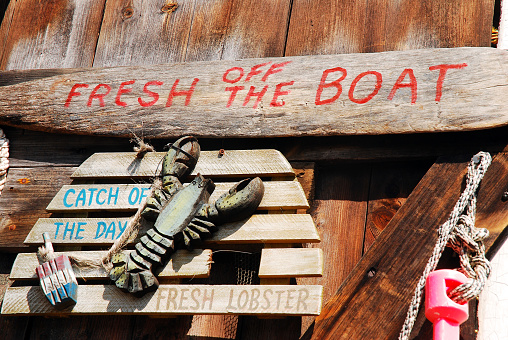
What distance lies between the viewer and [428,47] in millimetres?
1980

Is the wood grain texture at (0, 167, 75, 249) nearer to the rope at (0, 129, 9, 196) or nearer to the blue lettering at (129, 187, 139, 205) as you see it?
the rope at (0, 129, 9, 196)

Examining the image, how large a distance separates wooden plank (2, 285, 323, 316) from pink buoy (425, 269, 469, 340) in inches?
11.6

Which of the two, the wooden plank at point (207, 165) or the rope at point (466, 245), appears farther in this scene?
the wooden plank at point (207, 165)

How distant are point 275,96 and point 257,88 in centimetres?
8

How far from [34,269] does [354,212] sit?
1056 millimetres

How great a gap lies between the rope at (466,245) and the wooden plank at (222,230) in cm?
33

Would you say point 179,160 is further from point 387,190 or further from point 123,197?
point 387,190

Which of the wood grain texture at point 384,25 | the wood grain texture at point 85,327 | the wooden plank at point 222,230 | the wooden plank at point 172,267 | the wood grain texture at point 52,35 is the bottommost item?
the wood grain texture at point 85,327

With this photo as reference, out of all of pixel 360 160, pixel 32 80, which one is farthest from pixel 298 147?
pixel 32 80

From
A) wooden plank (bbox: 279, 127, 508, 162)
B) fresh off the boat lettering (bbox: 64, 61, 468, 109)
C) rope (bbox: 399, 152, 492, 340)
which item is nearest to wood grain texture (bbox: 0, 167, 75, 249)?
fresh off the boat lettering (bbox: 64, 61, 468, 109)

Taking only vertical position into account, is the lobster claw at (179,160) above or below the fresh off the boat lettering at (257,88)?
below

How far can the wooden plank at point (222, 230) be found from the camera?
1.69m

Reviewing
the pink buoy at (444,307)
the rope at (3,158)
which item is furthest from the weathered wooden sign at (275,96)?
the pink buoy at (444,307)

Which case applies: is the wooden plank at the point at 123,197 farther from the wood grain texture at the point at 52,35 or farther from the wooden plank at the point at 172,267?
the wood grain texture at the point at 52,35
